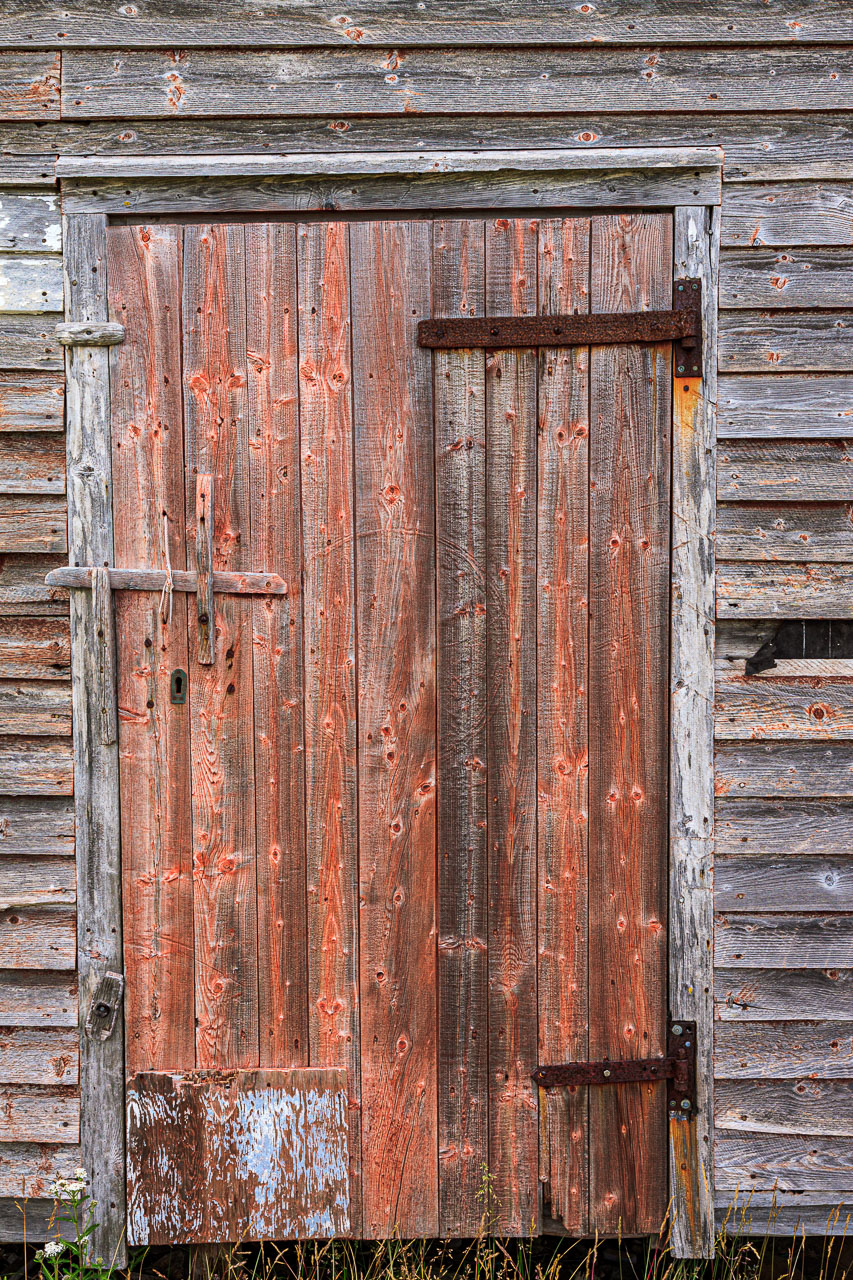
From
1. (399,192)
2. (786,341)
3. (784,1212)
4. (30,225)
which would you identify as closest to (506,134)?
(399,192)

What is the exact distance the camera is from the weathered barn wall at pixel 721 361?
2.23 m

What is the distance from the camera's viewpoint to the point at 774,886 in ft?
7.64

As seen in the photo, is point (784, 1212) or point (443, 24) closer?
point (443, 24)

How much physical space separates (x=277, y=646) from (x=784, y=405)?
4.84 ft

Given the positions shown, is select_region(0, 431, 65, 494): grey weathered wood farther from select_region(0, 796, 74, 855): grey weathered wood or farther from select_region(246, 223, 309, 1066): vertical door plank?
select_region(0, 796, 74, 855): grey weathered wood

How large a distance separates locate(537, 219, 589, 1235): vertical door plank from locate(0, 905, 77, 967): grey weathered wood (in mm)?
1271

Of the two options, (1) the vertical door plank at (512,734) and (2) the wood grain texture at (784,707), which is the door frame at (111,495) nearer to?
(2) the wood grain texture at (784,707)

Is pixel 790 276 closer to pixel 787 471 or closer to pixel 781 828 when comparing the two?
pixel 787 471

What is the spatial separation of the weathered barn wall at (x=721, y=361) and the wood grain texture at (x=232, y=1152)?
222mm

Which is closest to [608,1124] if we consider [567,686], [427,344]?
[567,686]

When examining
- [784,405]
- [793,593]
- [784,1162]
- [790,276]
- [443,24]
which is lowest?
[784,1162]

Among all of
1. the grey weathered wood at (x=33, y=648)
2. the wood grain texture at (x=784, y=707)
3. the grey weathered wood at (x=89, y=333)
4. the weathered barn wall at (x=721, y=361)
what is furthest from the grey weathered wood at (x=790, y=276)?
the grey weathered wood at (x=33, y=648)

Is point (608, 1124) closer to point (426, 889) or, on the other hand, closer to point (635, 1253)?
point (635, 1253)

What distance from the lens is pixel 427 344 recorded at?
7.40 ft
